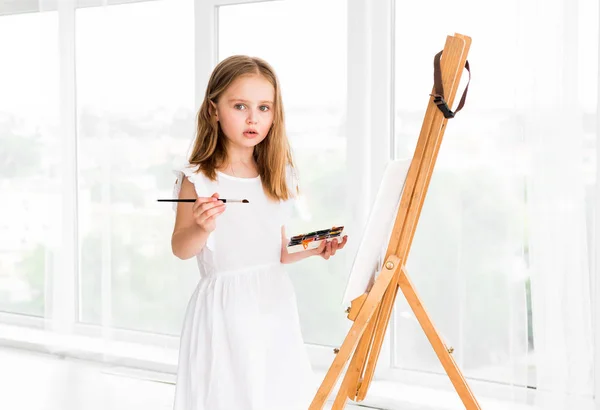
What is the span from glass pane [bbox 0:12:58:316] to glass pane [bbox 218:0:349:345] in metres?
1.12

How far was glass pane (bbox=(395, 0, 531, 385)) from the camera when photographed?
2.70 metres

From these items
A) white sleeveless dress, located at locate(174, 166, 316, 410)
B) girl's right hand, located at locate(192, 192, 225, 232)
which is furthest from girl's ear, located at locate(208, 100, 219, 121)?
girl's right hand, located at locate(192, 192, 225, 232)

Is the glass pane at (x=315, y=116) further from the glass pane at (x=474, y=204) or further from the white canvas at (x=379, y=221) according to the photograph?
the white canvas at (x=379, y=221)

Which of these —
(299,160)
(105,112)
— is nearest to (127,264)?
(105,112)

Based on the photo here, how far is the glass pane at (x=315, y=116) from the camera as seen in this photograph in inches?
124

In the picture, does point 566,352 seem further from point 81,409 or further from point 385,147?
point 81,409

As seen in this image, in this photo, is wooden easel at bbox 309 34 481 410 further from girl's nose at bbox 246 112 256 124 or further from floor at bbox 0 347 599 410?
floor at bbox 0 347 599 410

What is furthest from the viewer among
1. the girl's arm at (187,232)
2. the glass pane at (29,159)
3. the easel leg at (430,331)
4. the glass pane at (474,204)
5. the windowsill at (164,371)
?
the glass pane at (29,159)

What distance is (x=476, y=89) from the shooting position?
2.80 metres

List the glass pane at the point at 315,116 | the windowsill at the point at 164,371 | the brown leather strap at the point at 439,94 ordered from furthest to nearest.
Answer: the glass pane at the point at 315,116 → the windowsill at the point at 164,371 → the brown leather strap at the point at 439,94

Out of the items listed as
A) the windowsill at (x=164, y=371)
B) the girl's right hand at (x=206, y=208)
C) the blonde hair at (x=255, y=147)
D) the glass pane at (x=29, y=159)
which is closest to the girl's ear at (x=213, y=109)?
the blonde hair at (x=255, y=147)

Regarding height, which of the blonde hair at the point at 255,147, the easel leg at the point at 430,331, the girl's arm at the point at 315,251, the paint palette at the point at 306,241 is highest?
the blonde hair at the point at 255,147

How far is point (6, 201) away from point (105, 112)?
93cm

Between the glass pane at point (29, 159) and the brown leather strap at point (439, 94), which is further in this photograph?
the glass pane at point (29, 159)
